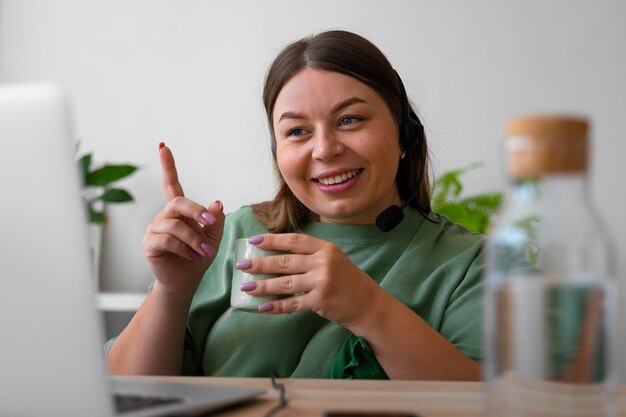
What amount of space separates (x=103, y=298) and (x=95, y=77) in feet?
3.50

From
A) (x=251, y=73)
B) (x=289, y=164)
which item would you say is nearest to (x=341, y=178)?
(x=289, y=164)

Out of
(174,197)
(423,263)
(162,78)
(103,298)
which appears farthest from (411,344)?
(162,78)

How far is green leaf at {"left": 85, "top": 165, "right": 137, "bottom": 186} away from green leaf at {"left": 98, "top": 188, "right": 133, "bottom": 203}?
0.16 feet

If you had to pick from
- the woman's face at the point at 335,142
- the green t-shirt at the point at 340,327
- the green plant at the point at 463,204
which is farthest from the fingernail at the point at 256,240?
the green plant at the point at 463,204

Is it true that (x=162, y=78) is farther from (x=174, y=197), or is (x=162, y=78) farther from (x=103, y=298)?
(x=174, y=197)

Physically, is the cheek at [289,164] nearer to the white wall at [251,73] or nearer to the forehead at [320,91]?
the forehead at [320,91]

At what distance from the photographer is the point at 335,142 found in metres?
1.36

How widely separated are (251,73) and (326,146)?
6.66ft

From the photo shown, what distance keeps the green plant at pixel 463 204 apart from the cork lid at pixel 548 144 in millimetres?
2351

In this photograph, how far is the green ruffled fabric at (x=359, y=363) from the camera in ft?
3.52

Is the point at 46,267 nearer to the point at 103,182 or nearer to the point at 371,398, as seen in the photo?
the point at 371,398

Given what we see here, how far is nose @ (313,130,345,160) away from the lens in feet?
4.43

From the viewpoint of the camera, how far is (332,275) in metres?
0.97

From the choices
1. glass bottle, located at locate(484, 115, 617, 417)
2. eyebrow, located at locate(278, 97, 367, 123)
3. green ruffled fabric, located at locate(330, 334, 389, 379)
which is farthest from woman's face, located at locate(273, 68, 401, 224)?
glass bottle, located at locate(484, 115, 617, 417)
